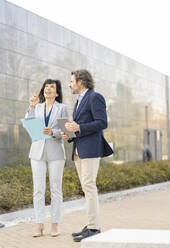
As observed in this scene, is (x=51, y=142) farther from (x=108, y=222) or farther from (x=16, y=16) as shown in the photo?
(x=16, y=16)

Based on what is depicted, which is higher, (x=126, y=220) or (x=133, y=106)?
(x=133, y=106)

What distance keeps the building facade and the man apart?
6.81 meters

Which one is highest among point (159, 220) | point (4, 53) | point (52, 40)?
point (52, 40)

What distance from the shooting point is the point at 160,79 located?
2225cm

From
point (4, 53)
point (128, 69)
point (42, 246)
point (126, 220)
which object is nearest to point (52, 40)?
point (4, 53)

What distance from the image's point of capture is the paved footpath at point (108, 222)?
4.96 metres

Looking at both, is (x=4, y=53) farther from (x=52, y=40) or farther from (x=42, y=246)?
(x=42, y=246)

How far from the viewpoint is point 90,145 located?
486 cm

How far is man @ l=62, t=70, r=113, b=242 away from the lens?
4.79 m

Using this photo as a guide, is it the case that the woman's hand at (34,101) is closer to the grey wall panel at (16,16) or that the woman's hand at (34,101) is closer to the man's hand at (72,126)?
the man's hand at (72,126)

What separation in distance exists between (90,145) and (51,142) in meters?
0.59

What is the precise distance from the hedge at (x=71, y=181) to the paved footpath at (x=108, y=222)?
814mm

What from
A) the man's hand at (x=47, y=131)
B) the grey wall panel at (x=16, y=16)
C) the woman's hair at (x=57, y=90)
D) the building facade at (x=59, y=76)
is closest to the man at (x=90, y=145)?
the man's hand at (x=47, y=131)

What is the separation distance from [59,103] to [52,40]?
861 centimetres
